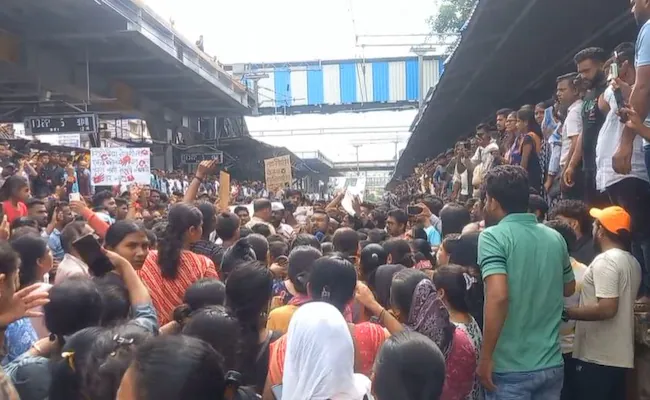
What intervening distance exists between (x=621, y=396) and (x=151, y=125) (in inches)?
692

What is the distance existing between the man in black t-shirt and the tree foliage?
→ 18208 millimetres

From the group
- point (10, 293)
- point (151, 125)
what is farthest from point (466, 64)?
point (151, 125)

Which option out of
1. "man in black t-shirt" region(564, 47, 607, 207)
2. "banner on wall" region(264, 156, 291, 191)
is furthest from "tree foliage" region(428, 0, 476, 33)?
"man in black t-shirt" region(564, 47, 607, 207)

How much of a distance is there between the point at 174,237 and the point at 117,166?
8.14 meters

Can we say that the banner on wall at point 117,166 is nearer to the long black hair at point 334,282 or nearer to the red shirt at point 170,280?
the red shirt at point 170,280

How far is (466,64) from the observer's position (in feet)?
34.4

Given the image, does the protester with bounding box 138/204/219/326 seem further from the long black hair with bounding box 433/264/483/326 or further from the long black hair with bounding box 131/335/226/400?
the long black hair with bounding box 131/335/226/400

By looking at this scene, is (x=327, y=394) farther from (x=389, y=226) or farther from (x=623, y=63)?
(x=389, y=226)

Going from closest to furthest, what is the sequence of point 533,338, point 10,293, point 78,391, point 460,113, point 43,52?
point 78,391
point 10,293
point 533,338
point 43,52
point 460,113

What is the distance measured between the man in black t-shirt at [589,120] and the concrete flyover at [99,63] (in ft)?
25.2

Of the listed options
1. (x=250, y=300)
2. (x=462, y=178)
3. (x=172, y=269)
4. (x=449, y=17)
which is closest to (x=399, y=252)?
(x=172, y=269)

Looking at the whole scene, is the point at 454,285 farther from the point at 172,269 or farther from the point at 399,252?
the point at 172,269

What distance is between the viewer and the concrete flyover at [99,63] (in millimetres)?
11883

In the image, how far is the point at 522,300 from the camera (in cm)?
346
